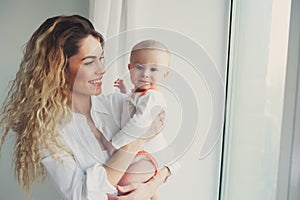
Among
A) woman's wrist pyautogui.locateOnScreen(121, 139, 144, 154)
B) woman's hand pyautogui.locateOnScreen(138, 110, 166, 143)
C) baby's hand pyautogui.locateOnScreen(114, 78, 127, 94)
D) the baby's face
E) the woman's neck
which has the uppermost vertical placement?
the baby's face

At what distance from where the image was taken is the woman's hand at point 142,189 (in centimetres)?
107

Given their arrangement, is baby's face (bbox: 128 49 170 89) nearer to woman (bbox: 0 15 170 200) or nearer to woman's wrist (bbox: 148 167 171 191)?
woman (bbox: 0 15 170 200)

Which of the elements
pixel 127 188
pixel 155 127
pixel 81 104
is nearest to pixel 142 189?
pixel 127 188

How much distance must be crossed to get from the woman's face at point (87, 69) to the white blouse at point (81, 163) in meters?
0.06

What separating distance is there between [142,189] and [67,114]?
0.33m

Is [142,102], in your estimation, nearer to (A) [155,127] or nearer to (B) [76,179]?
(A) [155,127]

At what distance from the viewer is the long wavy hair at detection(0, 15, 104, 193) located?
3.40 ft

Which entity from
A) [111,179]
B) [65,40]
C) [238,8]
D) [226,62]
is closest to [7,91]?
[65,40]

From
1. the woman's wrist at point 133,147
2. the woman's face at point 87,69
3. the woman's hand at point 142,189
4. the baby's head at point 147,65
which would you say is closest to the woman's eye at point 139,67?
the baby's head at point 147,65

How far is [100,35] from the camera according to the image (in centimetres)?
107

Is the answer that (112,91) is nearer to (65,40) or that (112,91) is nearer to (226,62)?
(65,40)

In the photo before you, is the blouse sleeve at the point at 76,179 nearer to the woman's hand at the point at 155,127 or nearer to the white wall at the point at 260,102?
the woman's hand at the point at 155,127

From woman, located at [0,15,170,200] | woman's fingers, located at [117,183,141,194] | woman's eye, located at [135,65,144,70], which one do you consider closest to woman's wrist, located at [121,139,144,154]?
woman, located at [0,15,170,200]

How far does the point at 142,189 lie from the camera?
1103 millimetres
